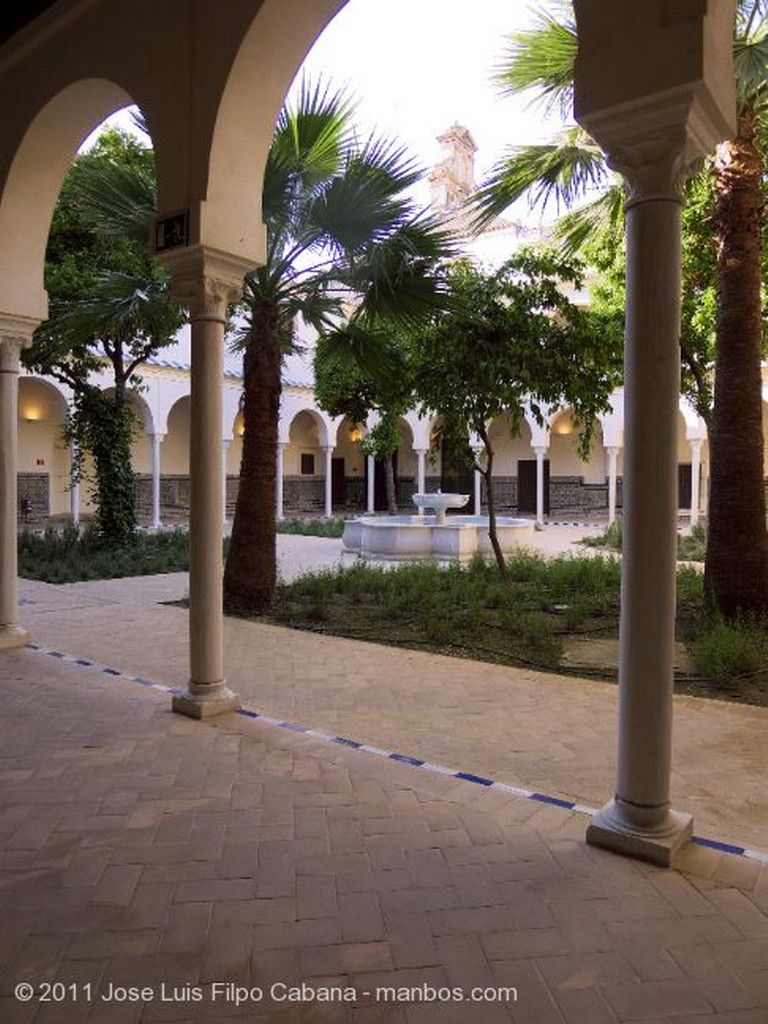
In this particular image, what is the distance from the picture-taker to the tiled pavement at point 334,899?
2.18 m

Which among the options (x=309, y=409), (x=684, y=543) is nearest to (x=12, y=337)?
(x=684, y=543)

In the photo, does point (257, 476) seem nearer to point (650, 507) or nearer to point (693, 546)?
point (650, 507)

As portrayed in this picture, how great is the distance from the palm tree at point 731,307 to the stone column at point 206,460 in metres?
3.32

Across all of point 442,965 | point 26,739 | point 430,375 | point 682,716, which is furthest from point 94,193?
point 442,965

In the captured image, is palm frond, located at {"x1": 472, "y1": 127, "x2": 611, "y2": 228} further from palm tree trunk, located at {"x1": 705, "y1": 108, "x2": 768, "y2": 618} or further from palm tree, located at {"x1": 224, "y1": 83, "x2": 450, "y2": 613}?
palm tree trunk, located at {"x1": 705, "y1": 108, "x2": 768, "y2": 618}

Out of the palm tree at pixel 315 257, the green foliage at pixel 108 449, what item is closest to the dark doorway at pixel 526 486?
the green foliage at pixel 108 449

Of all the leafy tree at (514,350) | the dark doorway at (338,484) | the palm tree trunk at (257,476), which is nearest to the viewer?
the palm tree trunk at (257,476)

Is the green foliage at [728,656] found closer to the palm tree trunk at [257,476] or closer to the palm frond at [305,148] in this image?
the palm tree trunk at [257,476]

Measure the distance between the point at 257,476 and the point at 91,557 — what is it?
19.9 feet

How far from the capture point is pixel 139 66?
186 inches

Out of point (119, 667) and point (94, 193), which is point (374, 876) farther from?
point (94, 193)

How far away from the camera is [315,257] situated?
8133mm

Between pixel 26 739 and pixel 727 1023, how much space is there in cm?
364

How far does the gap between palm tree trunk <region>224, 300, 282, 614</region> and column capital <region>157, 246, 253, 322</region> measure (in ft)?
11.8
